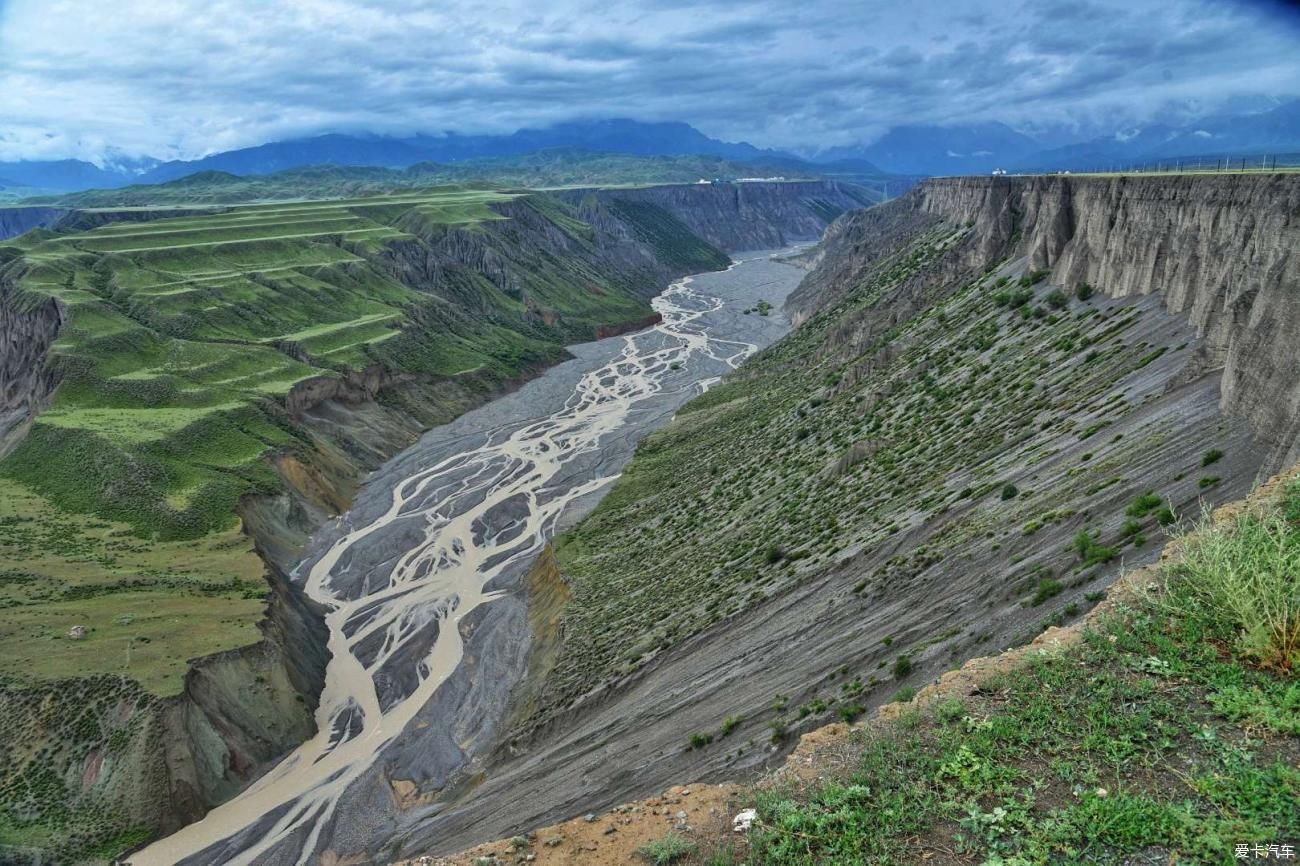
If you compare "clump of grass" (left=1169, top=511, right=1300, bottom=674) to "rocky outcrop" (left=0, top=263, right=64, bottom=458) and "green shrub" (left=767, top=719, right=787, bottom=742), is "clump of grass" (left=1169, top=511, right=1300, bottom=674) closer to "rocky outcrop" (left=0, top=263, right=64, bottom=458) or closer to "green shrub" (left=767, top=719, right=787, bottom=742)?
"green shrub" (left=767, top=719, right=787, bottom=742)

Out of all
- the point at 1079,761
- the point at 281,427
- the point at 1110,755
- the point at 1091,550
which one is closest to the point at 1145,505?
the point at 1091,550

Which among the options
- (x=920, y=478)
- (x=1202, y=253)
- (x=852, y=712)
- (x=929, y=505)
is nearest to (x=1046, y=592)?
(x=852, y=712)

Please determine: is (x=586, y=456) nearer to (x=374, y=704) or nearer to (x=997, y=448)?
(x=374, y=704)

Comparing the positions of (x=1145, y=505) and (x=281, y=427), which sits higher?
(x=281, y=427)

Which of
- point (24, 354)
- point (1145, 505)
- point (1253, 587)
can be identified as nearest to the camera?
point (1253, 587)

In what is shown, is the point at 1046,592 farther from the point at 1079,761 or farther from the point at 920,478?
the point at 920,478

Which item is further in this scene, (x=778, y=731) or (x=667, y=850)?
(x=778, y=731)

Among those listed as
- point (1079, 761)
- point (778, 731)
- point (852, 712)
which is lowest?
point (778, 731)

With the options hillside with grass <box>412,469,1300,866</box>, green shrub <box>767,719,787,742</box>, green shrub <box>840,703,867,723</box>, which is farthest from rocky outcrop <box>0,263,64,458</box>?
hillside with grass <box>412,469,1300,866</box>

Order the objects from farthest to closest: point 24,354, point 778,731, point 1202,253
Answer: point 24,354 < point 1202,253 < point 778,731
